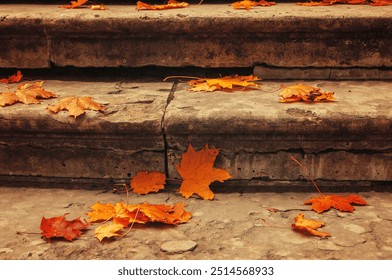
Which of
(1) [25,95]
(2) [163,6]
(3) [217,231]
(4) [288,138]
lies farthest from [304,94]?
(1) [25,95]

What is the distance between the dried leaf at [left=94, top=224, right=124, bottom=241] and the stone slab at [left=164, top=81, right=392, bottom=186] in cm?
42

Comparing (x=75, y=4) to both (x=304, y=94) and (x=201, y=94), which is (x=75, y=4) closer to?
(x=201, y=94)

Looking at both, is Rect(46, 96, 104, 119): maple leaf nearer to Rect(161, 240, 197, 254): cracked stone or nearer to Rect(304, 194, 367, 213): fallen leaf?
Rect(161, 240, 197, 254): cracked stone

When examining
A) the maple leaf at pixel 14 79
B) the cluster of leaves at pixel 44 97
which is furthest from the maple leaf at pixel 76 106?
the maple leaf at pixel 14 79

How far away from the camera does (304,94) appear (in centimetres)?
199

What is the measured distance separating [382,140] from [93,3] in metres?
2.06

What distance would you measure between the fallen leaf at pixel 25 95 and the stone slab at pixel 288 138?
662mm

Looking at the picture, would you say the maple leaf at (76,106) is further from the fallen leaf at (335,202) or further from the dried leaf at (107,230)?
the fallen leaf at (335,202)

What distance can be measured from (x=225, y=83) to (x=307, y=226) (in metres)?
0.92

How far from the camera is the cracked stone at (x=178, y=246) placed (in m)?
1.46

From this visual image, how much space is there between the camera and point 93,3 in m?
2.82

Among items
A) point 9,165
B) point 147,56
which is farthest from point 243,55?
point 9,165

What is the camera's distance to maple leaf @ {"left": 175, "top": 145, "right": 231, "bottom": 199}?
183 cm
